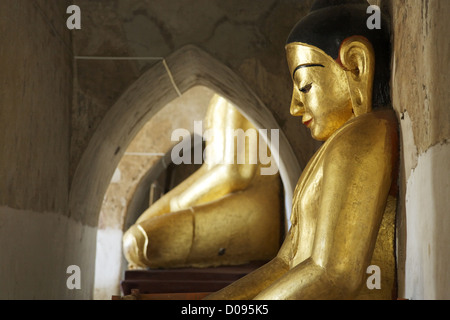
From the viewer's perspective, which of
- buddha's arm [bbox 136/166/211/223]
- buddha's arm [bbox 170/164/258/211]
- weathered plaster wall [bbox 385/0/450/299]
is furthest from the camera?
buddha's arm [bbox 136/166/211/223]

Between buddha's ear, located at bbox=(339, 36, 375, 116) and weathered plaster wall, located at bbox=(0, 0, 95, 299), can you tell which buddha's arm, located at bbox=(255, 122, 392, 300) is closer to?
buddha's ear, located at bbox=(339, 36, 375, 116)

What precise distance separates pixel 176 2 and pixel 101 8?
0.42 m

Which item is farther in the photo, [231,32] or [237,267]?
[237,267]

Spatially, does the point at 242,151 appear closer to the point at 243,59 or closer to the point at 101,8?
the point at 243,59

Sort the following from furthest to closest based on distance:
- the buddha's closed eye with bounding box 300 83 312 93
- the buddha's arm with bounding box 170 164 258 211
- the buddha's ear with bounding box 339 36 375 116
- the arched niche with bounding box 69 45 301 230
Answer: the buddha's arm with bounding box 170 164 258 211 < the arched niche with bounding box 69 45 301 230 < the buddha's closed eye with bounding box 300 83 312 93 < the buddha's ear with bounding box 339 36 375 116

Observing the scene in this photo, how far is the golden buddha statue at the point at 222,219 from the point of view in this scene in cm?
461

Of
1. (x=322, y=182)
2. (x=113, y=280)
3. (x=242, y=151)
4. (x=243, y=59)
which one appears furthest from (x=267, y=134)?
(x=113, y=280)

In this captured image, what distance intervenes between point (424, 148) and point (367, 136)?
33cm

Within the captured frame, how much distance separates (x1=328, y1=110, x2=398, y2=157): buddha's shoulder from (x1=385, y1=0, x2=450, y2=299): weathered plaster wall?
46mm

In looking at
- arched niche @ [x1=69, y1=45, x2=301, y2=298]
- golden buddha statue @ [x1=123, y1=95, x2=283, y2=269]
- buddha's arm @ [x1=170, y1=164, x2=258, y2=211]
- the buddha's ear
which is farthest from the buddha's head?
buddha's arm @ [x1=170, y1=164, x2=258, y2=211]

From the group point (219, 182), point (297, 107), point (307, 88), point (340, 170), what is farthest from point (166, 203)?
point (340, 170)

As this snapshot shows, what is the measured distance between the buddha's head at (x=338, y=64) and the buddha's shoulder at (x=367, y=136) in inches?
6.4

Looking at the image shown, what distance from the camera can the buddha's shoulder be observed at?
6.30ft
